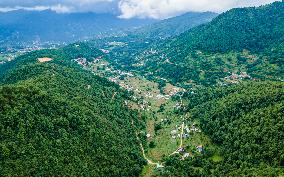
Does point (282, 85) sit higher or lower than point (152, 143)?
higher

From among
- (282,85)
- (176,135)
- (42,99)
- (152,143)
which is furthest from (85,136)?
(282,85)

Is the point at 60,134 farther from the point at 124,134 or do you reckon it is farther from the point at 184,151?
the point at 184,151

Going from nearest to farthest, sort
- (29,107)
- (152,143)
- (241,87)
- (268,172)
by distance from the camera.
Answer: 1. (268,172)
2. (29,107)
3. (152,143)
4. (241,87)

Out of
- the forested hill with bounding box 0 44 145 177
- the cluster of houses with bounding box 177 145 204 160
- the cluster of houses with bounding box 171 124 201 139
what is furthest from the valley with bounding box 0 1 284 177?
the cluster of houses with bounding box 171 124 201 139

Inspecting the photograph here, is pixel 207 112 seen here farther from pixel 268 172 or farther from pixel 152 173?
pixel 268 172

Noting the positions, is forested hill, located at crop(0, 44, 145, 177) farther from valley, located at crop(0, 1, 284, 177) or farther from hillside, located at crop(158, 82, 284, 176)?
hillside, located at crop(158, 82, 284, 176)

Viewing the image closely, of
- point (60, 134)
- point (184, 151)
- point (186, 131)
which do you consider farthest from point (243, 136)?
point (60, 134)
